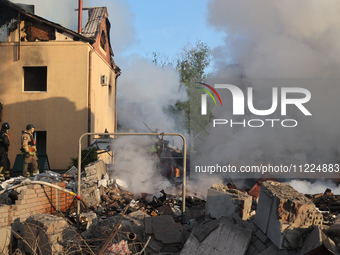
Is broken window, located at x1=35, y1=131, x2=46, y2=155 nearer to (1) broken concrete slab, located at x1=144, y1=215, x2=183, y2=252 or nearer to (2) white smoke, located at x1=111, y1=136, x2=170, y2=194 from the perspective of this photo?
(2) white smoke, located at x1=111, y1=136, x2=170, y2=194

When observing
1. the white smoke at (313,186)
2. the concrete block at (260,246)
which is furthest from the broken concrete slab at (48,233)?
the white smoke at (313,186)

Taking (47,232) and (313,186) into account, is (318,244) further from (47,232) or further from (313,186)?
(313,186)

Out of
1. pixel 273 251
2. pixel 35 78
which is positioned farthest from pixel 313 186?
pixel 35 78

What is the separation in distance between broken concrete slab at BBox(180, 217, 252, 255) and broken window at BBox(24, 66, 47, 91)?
11203 millimetres

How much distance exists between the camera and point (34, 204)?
575cm

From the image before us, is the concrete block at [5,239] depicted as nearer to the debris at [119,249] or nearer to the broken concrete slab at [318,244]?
the debris at [119,249]

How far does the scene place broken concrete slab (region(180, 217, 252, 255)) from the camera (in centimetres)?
442

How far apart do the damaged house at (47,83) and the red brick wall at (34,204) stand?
20.7 ft

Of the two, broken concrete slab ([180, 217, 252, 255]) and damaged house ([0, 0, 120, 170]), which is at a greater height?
damaged house ([0, 0, 120, 170])

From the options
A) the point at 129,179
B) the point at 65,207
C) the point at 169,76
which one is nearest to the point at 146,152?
the point at 129,179

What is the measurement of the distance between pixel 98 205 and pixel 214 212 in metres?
2.93

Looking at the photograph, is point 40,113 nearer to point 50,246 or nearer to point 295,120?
point 50,246

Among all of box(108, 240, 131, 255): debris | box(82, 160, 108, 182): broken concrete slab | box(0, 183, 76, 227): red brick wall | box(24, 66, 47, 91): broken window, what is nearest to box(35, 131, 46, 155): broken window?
box(24, 66, 47, 91): broken window

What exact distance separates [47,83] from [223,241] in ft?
36.3
